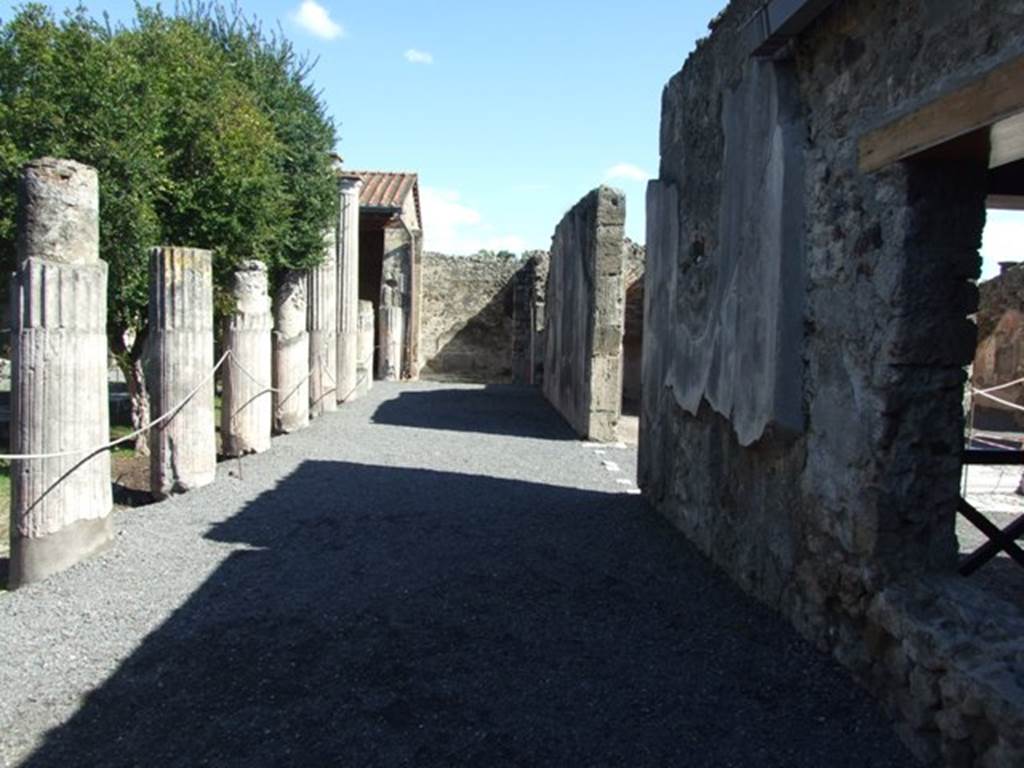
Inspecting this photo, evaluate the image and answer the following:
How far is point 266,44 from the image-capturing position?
12625 mm

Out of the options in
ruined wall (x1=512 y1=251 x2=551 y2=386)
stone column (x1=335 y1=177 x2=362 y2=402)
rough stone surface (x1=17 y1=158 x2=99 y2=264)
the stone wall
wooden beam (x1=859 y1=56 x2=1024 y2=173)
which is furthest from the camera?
ruined wall (x1=512 y1=251 x2=551 y2=386)

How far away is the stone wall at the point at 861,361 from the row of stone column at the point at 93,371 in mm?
3442

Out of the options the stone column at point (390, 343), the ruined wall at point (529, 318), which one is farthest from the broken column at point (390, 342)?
the ruined wall at point (529, 318)

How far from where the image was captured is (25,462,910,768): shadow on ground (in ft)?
8.94

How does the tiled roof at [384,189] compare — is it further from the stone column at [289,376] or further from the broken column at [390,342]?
the stone column at [289,376]

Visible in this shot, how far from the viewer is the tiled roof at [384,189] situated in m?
19.0

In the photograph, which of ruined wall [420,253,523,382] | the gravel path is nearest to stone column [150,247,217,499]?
the gravel path

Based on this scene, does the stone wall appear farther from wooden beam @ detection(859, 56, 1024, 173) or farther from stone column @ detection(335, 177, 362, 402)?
stone column @ detection(335, 177, 362, 402)

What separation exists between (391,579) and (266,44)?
10541 millimetres

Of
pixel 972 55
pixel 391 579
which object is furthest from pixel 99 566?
pixel 972 55

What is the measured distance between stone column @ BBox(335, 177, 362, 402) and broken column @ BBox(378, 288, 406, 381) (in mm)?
5830

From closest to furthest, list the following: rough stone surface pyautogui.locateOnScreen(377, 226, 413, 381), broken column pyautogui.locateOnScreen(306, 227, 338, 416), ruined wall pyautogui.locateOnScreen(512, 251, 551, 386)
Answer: broken column pyautogui.locateOnScreen(306, 227, 338, 416)
ruined wall pyautogui.locateOnScreen(512, 251, 551, 386)
rough stone surface pyautogui.locateOnScreen(377, 226, 413, 381)

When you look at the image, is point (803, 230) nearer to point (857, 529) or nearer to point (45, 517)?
point (857, 529)

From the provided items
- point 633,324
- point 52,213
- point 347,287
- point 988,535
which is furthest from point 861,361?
point 633,324
